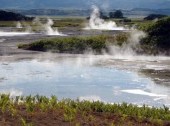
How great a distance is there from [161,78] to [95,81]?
3639 mm

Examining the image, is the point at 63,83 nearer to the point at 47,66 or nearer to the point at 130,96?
the point at 130,96

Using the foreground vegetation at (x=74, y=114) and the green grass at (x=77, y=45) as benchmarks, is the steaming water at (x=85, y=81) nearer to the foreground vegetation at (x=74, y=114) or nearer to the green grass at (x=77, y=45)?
the foreground vegetation at (x=74, y=114)

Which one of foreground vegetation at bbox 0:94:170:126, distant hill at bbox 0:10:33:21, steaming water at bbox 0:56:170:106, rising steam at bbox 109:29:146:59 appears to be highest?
→ foreground vegetation at bbox 0:94:170:126

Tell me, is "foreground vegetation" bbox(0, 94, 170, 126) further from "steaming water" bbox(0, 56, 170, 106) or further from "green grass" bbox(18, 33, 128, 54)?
"green grass" bbox(18, 33, 128, 54)

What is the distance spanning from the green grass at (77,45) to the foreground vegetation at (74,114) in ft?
95.1

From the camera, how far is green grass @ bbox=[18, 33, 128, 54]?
47.8m

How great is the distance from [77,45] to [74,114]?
3214 cm

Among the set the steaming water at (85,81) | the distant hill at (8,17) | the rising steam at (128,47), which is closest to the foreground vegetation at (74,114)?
the steaming water at (85,81)

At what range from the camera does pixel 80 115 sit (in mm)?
16719


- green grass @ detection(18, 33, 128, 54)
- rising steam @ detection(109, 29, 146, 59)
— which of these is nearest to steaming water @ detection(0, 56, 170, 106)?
rising steam @ detection(109, 29, 146, 59)

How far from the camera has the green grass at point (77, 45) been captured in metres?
47.8

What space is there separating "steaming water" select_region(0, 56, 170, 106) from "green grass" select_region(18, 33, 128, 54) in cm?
904

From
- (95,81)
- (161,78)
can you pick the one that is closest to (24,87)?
(95,81)

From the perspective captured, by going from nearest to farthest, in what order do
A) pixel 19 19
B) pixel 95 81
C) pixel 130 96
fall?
pixel 130 96 < pixel 95 81 < pixel 19 19
